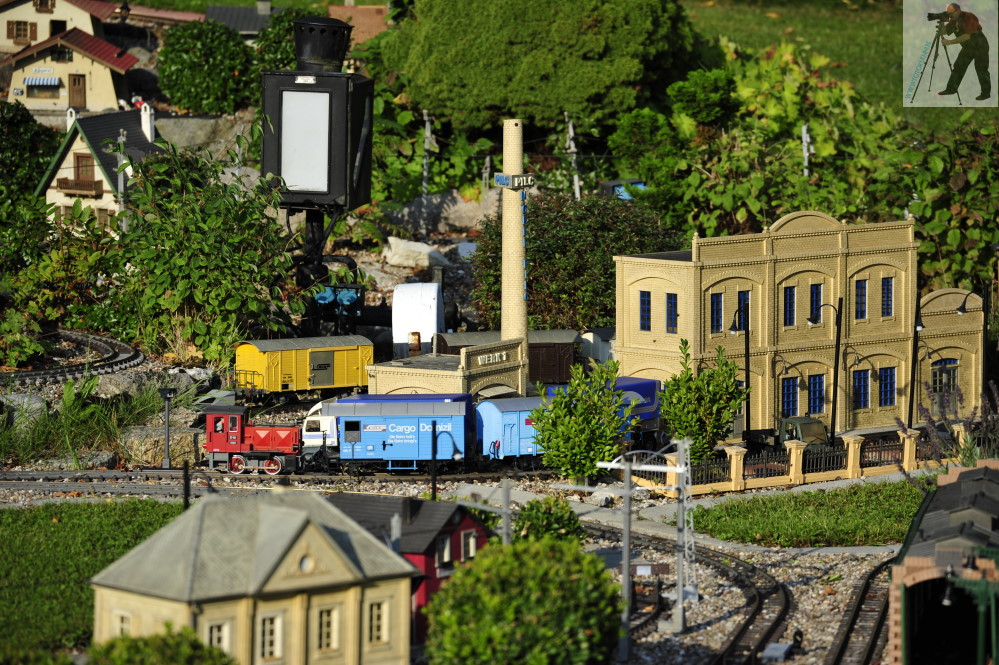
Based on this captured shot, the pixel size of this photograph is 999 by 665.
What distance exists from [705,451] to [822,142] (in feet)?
109

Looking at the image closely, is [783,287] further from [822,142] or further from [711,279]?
[822,142]

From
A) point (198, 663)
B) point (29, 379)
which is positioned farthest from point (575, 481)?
point (198, 663)

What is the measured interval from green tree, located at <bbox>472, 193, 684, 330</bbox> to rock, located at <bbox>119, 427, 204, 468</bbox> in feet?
56.4

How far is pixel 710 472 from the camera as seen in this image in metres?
55.9

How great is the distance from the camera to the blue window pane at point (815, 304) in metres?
63.3

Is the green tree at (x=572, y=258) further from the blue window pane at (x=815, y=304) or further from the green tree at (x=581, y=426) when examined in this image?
the green tree at (x=581, y=426)

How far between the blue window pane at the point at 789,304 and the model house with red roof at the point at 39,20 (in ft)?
161

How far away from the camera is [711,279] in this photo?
2399 inches

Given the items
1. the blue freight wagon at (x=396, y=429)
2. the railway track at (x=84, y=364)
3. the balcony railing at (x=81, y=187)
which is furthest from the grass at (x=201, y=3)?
the blue freight wagon at (x=396, y=429)

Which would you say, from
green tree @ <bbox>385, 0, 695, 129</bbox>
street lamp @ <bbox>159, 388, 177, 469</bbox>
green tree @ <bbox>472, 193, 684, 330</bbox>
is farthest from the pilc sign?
green tree @ <bbox>385, 0, 695, 129</bbox>

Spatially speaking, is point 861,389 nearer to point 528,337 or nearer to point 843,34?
point 528,337

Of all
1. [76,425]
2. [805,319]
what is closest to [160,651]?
[76,425]

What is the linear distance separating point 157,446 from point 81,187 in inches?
1003

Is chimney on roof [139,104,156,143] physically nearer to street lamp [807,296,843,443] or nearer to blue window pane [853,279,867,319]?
street lamp [807,296,843,443]
